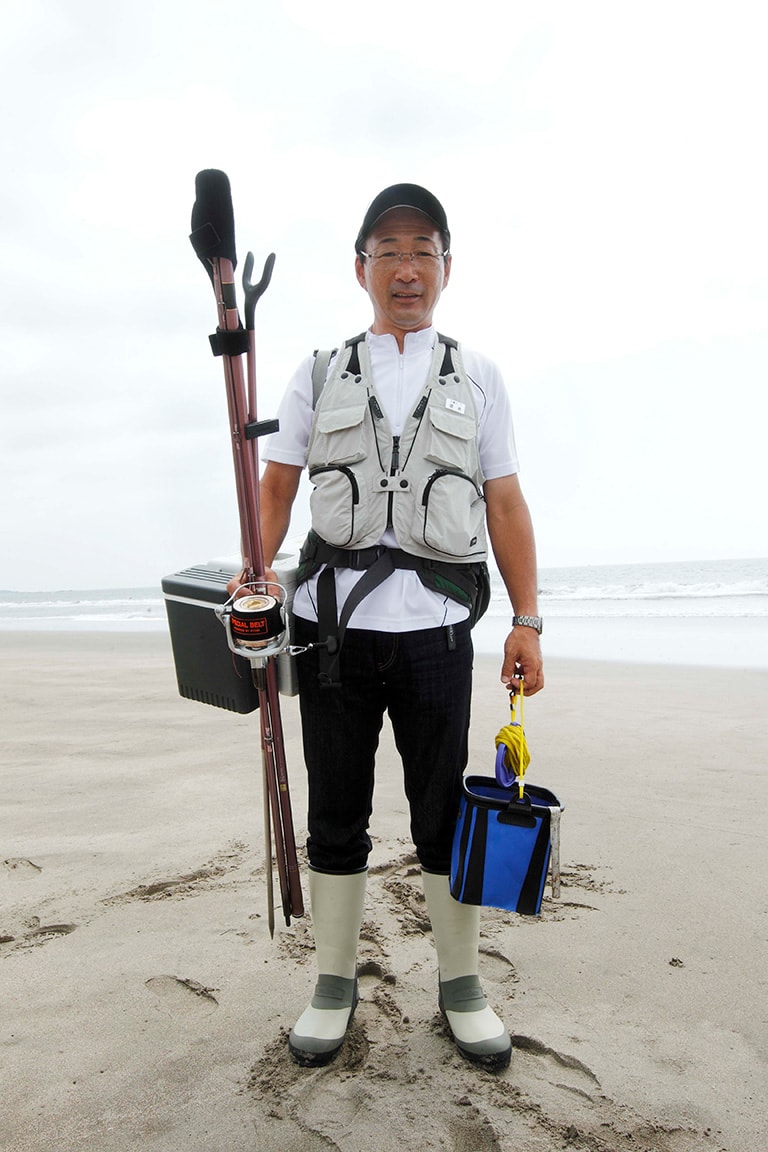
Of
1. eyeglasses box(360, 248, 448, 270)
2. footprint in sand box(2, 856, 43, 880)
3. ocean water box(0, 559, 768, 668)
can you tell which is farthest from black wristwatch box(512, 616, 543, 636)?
ocean water box(0, 559, 768, 668)

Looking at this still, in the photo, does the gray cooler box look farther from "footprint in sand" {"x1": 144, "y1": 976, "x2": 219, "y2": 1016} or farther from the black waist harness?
"footprint in sand" {"x1": 144, "y1": 976, "x2": 219, "y2": 1016}

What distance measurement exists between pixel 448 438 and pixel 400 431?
0.14 metres

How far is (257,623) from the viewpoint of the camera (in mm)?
1977

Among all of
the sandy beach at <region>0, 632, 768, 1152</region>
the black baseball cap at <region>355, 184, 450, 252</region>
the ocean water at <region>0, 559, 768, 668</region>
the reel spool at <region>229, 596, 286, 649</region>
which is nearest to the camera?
the sandy beach at <region>0, 632, 768, 1152</region>

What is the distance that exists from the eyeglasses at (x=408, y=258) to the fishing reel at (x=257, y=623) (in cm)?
97

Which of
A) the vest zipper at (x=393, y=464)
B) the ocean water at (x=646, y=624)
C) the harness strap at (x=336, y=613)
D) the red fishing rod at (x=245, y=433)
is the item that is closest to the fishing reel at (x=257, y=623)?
the red fishing rod at (x=245, y=433)

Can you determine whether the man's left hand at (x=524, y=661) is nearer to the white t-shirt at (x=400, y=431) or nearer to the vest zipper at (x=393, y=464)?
the white t-shirt at (x=400, y=431)

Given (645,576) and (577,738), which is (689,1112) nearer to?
(577,738)

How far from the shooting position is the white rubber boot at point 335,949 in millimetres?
2131

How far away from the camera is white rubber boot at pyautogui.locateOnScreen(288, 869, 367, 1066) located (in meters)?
2.13

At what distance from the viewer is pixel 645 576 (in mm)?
39594

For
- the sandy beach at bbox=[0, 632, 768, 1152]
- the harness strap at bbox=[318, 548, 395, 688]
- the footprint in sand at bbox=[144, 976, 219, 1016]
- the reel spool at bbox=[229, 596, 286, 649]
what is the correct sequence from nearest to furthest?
the sandy beach at bbox=[0, 632, 768, 1152] → the reel spool at bbox=[229, 596, 286, 649] → the harness strap at bbox=[318, 548, 395, 688] → the footprint in sand at bbox=[144, 976, 219, 1016]

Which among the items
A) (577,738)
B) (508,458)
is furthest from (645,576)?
(508,458)

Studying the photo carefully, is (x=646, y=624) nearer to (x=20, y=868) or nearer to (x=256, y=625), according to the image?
(x=20, y=868)
